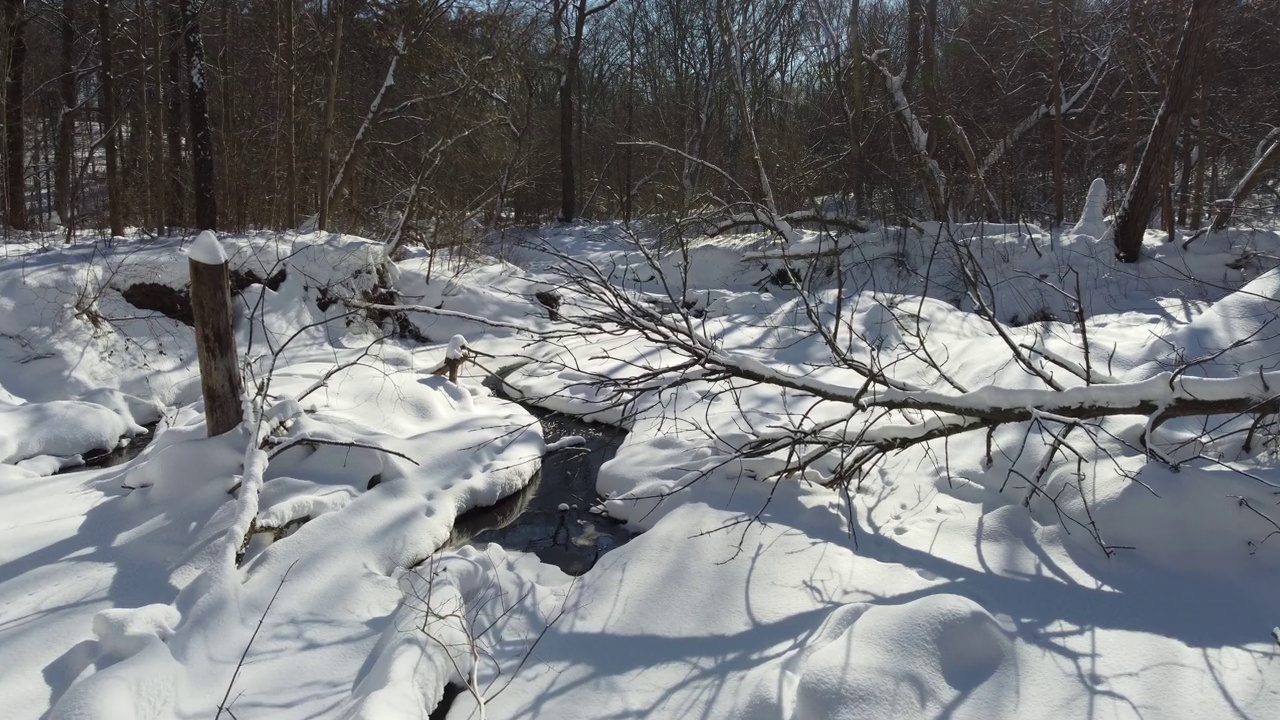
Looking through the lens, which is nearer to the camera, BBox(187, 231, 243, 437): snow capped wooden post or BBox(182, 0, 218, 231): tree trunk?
BBox(187, 231, 243, 437): snow capped wooden post

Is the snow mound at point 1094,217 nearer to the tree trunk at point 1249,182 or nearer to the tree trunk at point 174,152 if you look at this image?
the tree trunk at point 1249,182

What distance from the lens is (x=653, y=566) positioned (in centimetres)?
417

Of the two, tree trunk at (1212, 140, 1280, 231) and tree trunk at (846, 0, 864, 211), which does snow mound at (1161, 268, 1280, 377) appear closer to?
tree trunk at (1212, 140, 1280, 231)

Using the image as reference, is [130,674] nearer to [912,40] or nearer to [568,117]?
[912,40]

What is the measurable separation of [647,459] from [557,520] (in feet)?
2.72

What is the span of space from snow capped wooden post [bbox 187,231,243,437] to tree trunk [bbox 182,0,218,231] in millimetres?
5780

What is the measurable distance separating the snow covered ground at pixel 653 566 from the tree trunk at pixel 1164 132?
2.90 metres

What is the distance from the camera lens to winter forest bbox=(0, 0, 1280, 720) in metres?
3.15

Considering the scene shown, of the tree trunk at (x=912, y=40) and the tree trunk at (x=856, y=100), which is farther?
the tree trunk at (x=912, y=40)

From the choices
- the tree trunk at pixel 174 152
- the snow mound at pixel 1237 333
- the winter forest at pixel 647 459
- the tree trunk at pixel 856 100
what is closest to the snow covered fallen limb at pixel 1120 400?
the winter forest at pixel 647 459

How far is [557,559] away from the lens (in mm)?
4812

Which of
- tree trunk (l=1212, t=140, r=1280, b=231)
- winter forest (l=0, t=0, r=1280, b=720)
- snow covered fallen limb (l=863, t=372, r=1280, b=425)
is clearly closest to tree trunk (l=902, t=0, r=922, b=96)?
winter forest (l=0, t=0, r=1280, b=720)

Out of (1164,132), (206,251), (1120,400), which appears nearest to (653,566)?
(1120,400)

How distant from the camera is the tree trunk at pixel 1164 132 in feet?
27.3
